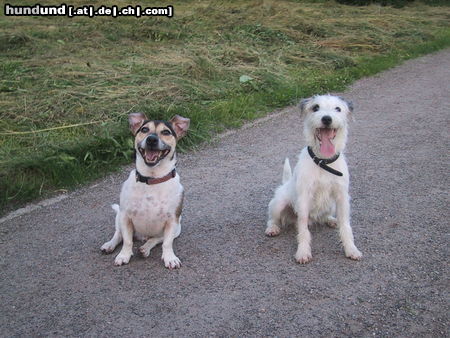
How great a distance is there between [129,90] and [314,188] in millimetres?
4521

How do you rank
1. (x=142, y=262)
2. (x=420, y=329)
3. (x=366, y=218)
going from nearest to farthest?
(x=420, y=329) < (x=142, y=262) < (x=366, y=218)

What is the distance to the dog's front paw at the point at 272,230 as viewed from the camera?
4.46 meters

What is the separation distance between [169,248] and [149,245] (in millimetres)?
259

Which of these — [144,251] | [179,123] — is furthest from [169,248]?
[179,123]

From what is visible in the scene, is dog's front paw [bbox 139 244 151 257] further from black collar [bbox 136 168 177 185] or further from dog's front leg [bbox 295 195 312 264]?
dog's front leg [bbox 295 195 312 264]

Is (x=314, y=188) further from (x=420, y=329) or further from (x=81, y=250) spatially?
(x=81, y=250)

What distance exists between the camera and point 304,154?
4.23 metres

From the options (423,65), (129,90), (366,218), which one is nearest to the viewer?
(366,218)

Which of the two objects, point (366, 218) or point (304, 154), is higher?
point (304, 154)

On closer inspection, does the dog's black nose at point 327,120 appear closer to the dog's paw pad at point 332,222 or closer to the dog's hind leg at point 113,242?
the dog's paw pad at point 332,222

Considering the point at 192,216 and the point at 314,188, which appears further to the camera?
the point at 192,216

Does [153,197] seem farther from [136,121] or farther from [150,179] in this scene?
[136,121]

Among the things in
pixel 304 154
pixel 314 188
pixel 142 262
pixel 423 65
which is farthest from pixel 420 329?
pixel 423 65

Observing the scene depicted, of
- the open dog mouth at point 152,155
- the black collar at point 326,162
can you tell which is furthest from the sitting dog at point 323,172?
the open dog mouth at point 152,155
